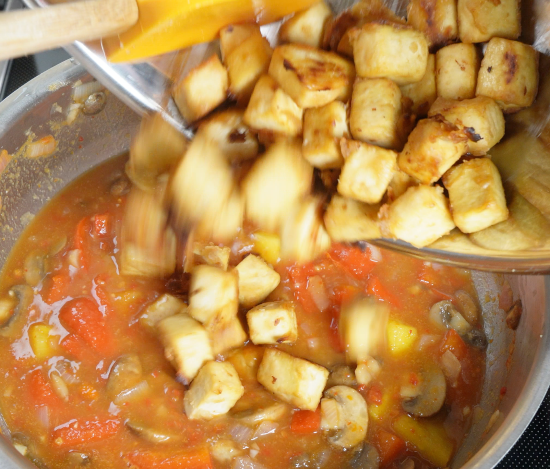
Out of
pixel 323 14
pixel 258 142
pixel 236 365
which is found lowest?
pixel 236 365

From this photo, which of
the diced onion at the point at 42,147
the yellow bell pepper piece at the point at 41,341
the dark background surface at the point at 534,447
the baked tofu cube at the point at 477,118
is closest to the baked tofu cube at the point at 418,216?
the baked tofu cube at the point at 477,118

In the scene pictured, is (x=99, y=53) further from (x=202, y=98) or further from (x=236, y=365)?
(x=236, y=365)

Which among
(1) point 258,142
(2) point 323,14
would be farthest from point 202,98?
(2) point 323,14

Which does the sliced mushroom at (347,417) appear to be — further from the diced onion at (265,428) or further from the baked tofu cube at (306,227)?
the baked tofu cube at (306,227)

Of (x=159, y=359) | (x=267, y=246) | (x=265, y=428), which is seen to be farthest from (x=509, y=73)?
(x=159, y=359)

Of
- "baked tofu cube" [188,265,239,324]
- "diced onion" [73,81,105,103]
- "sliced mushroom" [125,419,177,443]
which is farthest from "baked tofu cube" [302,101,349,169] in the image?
"diced onion" [73,81,105,103]

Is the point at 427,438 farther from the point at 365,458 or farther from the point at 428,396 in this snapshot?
the point at 365,458
